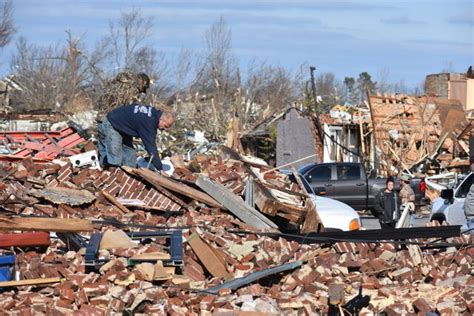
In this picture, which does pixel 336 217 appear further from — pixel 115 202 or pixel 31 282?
pixel 31 282

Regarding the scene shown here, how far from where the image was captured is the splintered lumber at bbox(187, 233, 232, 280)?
424 inches

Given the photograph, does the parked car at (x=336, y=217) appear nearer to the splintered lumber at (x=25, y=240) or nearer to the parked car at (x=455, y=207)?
the parked car at (x=455, y=207)

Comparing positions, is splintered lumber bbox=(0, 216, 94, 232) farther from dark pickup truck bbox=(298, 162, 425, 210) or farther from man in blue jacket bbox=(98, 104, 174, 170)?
dark pickup truck bbox=(298, 162, 425, 210)

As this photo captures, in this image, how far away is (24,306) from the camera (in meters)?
9.50

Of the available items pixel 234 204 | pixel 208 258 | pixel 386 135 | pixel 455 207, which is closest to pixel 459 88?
pixel 386 135

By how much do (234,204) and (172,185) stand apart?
935 millimetres

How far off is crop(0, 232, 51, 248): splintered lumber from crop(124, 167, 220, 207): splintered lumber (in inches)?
98.0

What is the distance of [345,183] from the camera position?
27.0 metres

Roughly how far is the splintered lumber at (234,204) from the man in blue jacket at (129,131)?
44.6 inches

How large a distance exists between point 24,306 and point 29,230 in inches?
52.9

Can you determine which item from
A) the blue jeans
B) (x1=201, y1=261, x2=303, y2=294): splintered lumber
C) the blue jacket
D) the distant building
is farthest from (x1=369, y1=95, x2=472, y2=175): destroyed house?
(x1=201, y1=261, x2=303, y2=294): splintered lumber

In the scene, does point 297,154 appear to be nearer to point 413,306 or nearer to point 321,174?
point 321,174

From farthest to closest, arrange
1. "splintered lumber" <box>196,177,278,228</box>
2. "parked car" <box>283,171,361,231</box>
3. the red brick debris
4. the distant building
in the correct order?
the distant building, "parked car" <box>283,171,361,231</box>, "splintered lumber" <box>196,177,278,228</box>, the red brick debris

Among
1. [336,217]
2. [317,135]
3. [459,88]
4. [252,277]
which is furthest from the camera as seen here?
[459,88]
